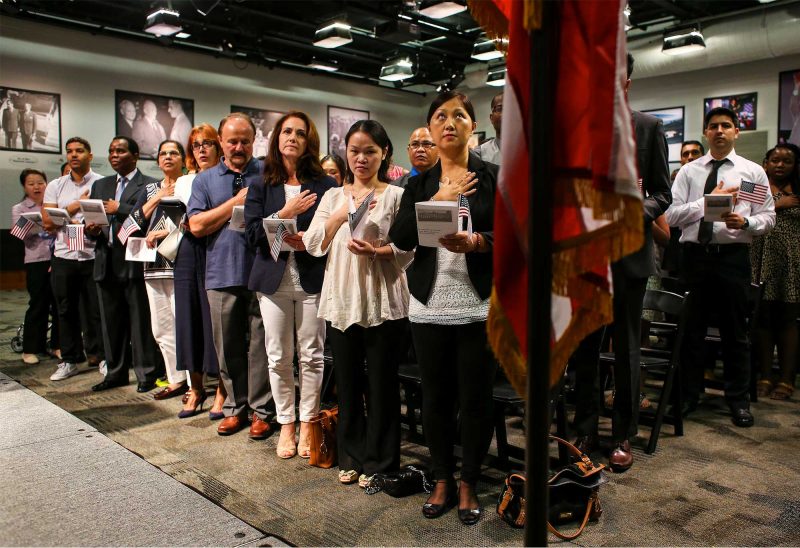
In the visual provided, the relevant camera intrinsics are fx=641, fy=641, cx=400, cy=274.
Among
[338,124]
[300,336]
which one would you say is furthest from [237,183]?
[338,124]

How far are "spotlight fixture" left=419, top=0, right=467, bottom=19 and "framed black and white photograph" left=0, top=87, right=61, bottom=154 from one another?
263 inches

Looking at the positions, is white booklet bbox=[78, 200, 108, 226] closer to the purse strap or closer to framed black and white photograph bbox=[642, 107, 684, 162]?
the purse strap

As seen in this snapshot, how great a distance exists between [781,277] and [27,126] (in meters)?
10.9

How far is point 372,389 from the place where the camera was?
2.90 m

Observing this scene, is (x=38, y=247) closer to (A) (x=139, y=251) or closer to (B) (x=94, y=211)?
(B) (x=94, y=211)

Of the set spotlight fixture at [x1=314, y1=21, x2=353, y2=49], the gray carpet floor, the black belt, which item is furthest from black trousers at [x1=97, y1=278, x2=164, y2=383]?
spotlight fixture at [x1=314, y1=21, x2=353, y2=49]

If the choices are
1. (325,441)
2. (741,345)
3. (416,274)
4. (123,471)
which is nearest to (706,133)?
(741,345)

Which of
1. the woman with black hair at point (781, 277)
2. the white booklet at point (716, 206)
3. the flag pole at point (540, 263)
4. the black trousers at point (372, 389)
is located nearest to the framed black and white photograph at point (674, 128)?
the woman with black hair at point (781, 277)

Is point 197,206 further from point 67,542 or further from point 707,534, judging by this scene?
point 707,534

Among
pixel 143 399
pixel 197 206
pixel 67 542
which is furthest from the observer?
pixel 143 399

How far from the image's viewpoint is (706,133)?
421 cm

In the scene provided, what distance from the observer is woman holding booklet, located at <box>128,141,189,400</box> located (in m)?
4.35

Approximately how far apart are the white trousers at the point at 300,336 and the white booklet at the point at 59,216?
101 inches

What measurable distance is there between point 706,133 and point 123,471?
157 inches
